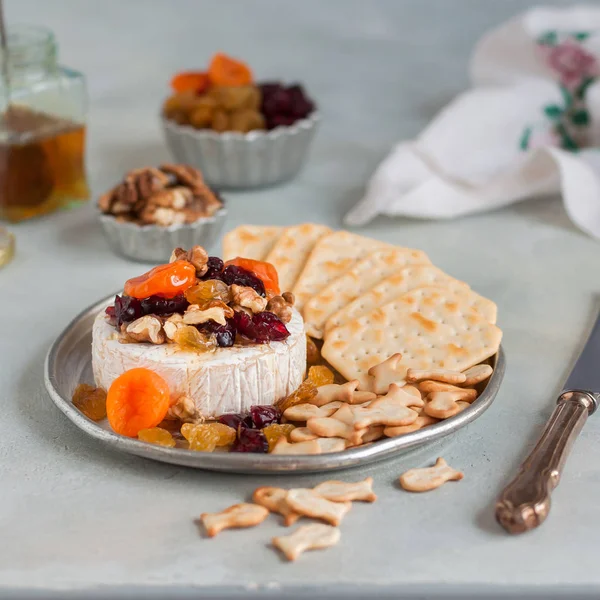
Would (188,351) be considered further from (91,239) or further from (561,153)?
(561,153)

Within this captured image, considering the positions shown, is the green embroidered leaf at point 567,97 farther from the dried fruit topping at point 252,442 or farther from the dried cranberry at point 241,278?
the dried fruit topping at point 252,442

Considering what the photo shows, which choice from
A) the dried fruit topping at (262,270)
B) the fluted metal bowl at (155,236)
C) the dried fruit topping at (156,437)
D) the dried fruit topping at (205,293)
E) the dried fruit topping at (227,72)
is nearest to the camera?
the dried fruit topping at (156,437)

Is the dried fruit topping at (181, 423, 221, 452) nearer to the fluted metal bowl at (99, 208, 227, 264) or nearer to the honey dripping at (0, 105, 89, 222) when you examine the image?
the fluted metal bowl at (99, 208, 227, 264)

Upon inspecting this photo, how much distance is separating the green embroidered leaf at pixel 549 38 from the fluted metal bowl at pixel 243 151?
27.3 inches

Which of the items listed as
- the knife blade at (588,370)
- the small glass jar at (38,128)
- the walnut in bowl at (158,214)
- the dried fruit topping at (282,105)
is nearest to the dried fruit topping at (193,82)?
the dried fruit topping at (282,105)

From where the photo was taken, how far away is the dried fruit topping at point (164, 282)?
132 cm

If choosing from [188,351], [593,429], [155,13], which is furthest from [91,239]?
[155,13]

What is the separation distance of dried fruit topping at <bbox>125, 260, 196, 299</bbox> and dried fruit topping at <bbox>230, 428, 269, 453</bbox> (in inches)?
9.0

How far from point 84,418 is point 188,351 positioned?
0.16 meters

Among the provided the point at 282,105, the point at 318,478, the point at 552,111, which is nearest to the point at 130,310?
the point at 318,478

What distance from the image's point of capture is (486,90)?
99.8 inches

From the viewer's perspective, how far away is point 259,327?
1.33 meters

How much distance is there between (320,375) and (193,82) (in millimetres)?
1139

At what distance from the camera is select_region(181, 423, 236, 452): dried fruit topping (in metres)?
1.23
